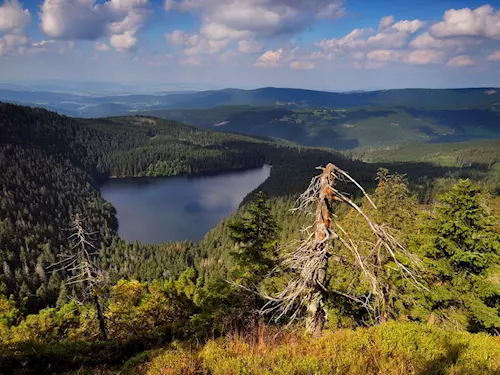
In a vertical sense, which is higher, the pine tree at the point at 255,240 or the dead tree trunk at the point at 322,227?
the dead tree trunk at the point at 322,227

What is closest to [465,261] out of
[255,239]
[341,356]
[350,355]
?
[255,239]

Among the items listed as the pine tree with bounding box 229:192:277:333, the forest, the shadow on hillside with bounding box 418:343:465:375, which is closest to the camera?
the shadow on hillside with bounding box 418:343:465:375

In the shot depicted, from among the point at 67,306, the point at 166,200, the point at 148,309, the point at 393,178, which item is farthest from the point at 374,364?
the point at 166,200

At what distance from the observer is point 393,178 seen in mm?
30656

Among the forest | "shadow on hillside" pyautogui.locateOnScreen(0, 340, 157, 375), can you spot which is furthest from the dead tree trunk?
"shadow on hillside" pyautogui.locateOnScreen(0, 340, 157, 375)

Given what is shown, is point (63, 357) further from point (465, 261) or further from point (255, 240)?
point (465, 261)

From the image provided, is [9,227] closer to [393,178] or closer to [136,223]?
[136,223]

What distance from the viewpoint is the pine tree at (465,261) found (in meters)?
17.3

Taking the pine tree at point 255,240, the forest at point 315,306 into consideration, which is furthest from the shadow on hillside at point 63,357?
the pine tree at point 255,240

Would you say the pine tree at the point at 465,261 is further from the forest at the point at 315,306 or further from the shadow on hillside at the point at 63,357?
the shadow on hillside at the point at 63,357

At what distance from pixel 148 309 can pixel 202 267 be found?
3237 inches

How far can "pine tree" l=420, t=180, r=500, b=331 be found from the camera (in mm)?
17312

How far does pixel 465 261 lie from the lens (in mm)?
17906

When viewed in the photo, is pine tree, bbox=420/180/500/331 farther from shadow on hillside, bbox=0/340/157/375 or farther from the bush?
shadow on hillside, bbox=0/340/157/375
